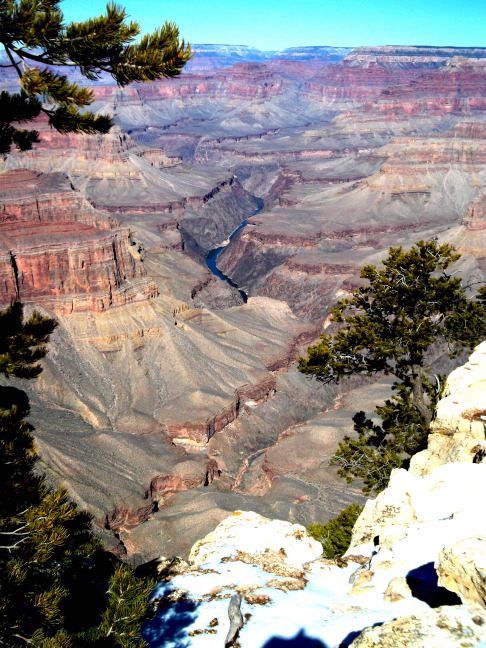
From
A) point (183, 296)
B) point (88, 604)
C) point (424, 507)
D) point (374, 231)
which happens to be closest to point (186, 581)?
point (88, 604)

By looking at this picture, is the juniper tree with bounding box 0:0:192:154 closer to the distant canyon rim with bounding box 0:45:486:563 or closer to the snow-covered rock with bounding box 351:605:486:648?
the distant canyon rim with bounding box 0:45:486:563

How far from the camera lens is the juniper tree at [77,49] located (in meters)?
11.8

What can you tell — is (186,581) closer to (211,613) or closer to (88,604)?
(211,613)

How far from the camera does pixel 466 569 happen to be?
32.8 ft

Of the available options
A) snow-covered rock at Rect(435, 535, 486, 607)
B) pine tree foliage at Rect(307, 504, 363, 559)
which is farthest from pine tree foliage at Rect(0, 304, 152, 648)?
pine tree foliage at Rect(307, 504, 363, 559)

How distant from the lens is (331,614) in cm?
1398

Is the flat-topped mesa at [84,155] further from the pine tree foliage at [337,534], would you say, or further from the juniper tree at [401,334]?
the juniper tree at [401,334]

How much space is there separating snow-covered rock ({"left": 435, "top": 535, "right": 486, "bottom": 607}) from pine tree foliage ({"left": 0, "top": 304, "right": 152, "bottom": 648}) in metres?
5.48

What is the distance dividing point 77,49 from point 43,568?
10059mm

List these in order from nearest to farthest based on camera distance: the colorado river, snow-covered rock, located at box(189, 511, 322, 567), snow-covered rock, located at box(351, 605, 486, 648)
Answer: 1. snow-covered rock, located at box(351, 605, 486, 648)
2. snow-covered rock, located at box(189, 511, 322, 567)
3. the colorado river

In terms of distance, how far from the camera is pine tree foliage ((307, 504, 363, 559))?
78.1 feet

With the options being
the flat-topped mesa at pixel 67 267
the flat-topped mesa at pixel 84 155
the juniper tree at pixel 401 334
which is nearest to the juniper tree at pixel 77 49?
the juniper tree at pixel 401 334

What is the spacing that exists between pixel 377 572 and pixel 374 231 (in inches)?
4404

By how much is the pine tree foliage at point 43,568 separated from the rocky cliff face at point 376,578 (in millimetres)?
2520
